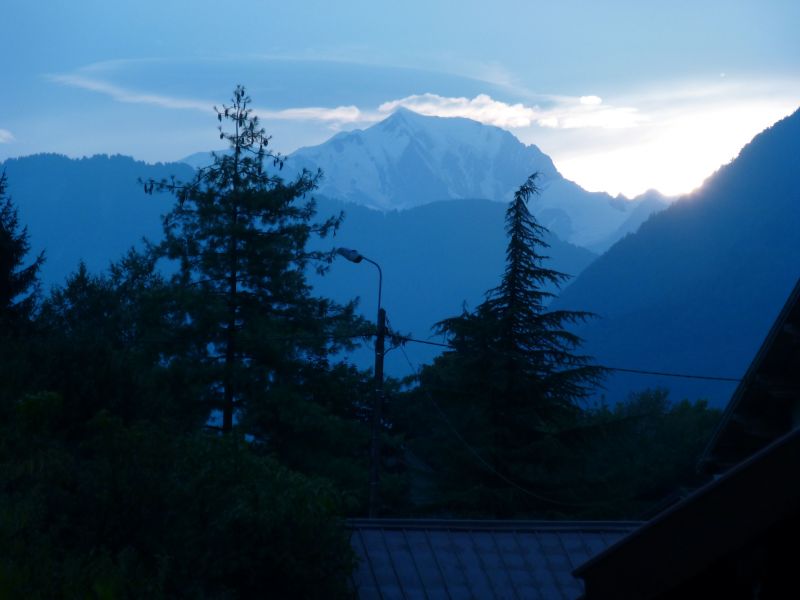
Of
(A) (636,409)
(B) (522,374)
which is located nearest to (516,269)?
(B) (522,374)

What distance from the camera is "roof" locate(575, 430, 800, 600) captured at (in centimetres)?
256

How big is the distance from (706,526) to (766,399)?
7.18 meters

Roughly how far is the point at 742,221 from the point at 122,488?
119 m

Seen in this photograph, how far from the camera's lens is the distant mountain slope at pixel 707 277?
10356 cm

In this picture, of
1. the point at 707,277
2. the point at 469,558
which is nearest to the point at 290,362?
the point at 469,558

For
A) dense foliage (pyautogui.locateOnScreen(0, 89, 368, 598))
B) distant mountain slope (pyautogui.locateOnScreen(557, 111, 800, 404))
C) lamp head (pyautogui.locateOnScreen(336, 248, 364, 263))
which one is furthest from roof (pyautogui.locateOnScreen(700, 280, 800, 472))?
distant mountain slope (pyautogui.locateOnScreen(557, 111, 800, 404))

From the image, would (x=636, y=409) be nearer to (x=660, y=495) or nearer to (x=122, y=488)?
(x=660, y=495)

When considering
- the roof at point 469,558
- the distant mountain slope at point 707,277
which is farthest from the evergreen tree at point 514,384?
the distant mountain slope at point 707,277

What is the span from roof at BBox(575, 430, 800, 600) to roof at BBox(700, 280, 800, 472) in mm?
6261

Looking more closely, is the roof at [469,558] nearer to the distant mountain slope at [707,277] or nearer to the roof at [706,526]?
the roof at [706,526]

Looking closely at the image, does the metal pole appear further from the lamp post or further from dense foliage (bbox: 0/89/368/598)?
dense foliage (bbox: 0/89/368/598)

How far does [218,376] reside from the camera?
22.6m

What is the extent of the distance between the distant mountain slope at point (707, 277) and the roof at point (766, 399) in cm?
8481

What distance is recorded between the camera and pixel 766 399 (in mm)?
9250
